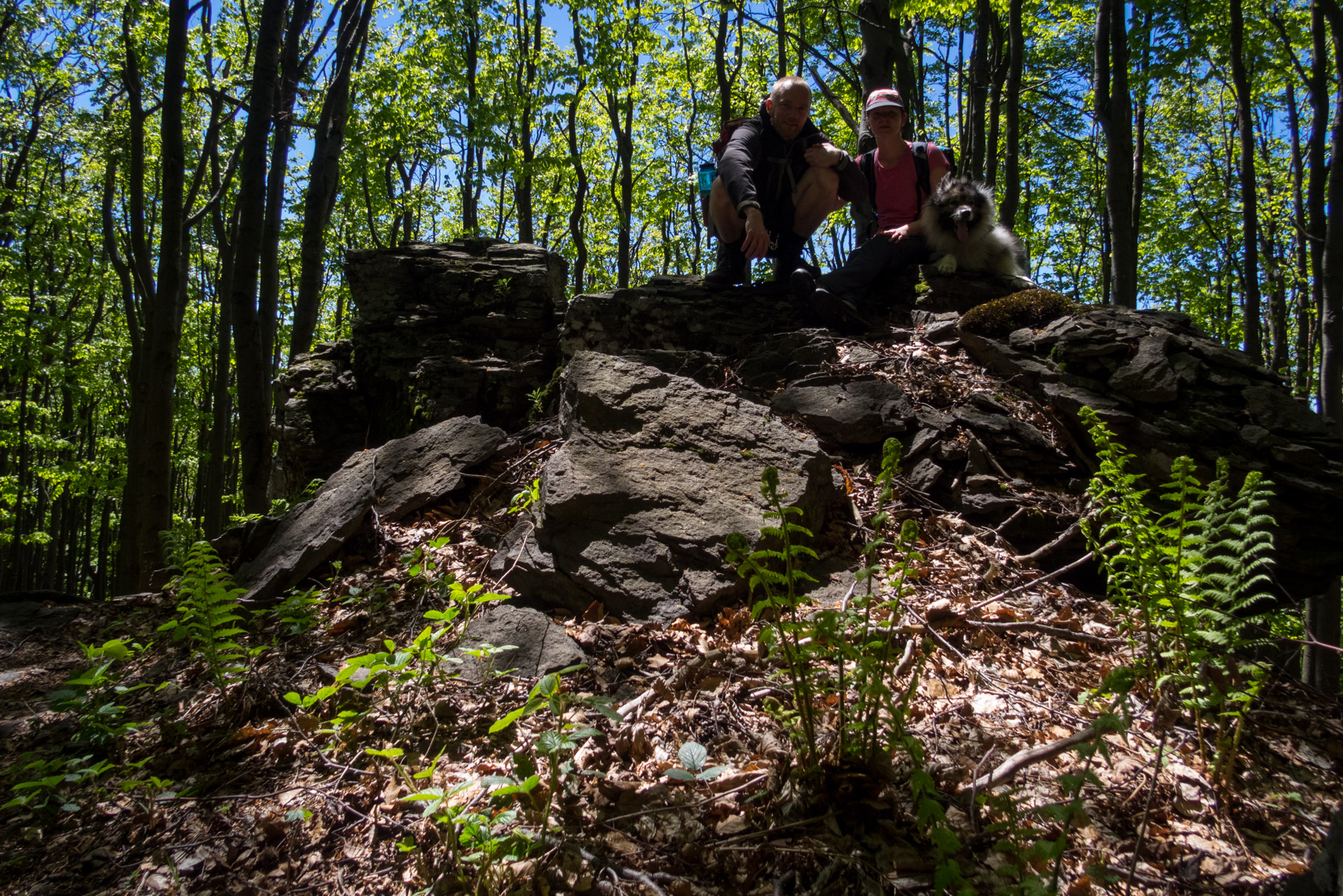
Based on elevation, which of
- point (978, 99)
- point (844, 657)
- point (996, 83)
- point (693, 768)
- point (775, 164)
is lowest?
point (693, 768)

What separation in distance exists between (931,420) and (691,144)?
60.8ft

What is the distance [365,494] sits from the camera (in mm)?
3754

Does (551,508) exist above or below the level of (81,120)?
below

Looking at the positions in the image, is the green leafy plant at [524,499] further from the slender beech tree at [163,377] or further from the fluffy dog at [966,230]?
the slender beech tree at [163,377]

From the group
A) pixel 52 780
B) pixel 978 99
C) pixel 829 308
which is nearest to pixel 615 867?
pixel 52 780

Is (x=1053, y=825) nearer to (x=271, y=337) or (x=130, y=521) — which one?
(x=130, y=521)

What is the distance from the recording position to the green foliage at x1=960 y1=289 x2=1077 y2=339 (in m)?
4.50

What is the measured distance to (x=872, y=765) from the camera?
1.69m

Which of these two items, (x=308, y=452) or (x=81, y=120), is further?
(x=81, y=120)

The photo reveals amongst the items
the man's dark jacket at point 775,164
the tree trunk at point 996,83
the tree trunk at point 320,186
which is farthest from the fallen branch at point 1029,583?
the tree trunk at point 320,186

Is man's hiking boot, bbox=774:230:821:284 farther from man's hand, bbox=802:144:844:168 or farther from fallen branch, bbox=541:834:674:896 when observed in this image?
fallen branch, bbox=541:834:674:896

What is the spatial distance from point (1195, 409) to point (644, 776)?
3739 millimetres

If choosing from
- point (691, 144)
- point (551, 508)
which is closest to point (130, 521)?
point (551, 508)

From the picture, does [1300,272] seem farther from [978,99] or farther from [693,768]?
[693,768]
